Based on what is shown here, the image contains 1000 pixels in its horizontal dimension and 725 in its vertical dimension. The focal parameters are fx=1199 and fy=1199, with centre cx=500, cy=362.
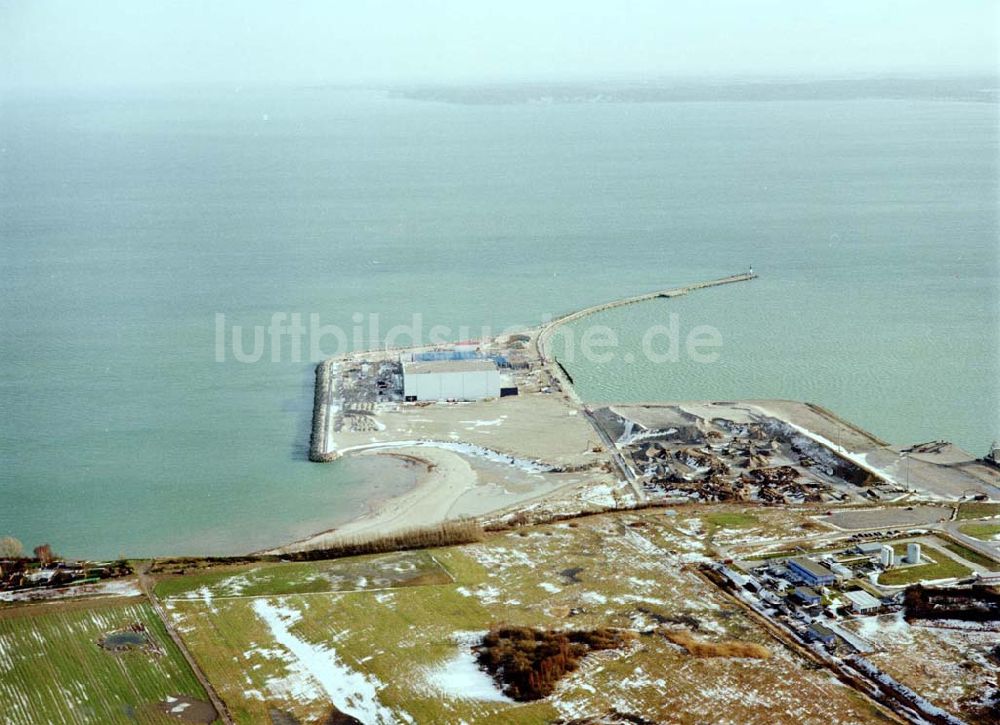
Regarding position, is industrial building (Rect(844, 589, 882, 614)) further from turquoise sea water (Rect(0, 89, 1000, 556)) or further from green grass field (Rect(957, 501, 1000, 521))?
turquoise sea water (Rect(0, 89, 1000, 556))

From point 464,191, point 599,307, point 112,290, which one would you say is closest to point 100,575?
point 599,307

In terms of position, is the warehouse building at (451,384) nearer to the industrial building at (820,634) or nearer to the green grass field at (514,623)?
the green grass field at (514,623)

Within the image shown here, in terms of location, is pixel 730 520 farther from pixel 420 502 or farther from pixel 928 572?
pixel 420 502

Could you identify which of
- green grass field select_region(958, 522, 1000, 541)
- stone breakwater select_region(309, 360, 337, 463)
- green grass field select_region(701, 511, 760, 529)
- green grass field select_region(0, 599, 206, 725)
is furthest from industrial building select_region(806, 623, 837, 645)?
stone breakwater select_region(309, 360, 337, 463)

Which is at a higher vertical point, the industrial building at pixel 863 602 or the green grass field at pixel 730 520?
the green grass field at pixel 730 520

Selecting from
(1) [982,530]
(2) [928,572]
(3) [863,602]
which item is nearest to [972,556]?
(2) [928,572]

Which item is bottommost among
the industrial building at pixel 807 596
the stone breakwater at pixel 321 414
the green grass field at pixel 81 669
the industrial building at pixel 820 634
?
the green grass field at pixel 81 669

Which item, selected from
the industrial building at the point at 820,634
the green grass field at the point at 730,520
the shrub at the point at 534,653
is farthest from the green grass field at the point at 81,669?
the green grass field at the point at 730,520

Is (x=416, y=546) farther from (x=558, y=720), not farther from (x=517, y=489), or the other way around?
(x=558, y=720)
